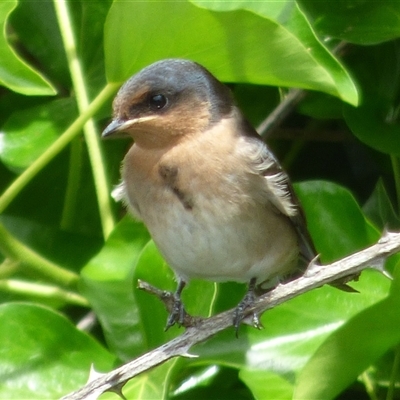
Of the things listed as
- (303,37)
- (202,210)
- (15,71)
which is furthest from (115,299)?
(303,37)

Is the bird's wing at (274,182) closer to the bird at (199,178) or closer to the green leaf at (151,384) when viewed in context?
the bird at (199,178)

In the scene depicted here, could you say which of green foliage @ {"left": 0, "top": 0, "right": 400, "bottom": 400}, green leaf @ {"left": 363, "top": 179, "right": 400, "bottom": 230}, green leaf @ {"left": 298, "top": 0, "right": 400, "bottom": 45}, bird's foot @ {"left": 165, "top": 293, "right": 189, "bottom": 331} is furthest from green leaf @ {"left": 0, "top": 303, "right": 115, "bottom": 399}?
green leaf @ {"left": 298, "top": 0, "right": 400, "bottom": 45}

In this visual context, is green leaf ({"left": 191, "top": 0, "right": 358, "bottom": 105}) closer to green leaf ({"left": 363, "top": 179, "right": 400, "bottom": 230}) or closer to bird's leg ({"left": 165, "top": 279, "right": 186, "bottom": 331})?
green leaf ({"left": 363, "top": 179, "right": 400, "bottom": 230})

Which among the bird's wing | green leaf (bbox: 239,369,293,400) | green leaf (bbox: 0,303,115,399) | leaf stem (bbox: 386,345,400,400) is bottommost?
leaf stem (bbox: 386,345,400,400)

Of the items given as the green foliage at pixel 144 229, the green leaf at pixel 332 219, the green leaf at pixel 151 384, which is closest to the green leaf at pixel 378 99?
the green foliage at pixel 144 229

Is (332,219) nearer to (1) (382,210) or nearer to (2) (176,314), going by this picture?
(1) (382,210)

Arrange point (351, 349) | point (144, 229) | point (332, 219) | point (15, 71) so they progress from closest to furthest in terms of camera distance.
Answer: point (351, 349), point (15, 71), point (332, 219), point (144, 229)

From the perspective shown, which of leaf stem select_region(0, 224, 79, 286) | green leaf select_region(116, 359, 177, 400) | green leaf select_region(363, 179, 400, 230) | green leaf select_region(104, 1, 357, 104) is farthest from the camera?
green leaf select_region(363, 179, 400, 230)
